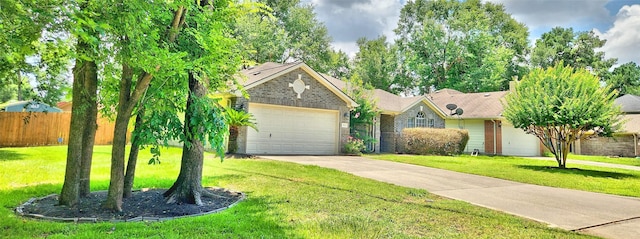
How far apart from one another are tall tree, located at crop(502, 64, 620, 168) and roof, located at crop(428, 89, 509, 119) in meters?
7.27

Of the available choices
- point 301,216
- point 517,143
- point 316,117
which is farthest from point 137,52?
point 517,143

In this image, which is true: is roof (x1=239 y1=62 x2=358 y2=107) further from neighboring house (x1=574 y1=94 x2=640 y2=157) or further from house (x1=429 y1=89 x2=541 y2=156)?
neighboring house (x1=574 y1=94 x2=640 y2=157)

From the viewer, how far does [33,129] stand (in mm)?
16641

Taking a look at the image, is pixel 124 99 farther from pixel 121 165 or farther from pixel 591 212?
pixel 591 212

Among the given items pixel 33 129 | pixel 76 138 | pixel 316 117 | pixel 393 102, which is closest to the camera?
pixel 76 138

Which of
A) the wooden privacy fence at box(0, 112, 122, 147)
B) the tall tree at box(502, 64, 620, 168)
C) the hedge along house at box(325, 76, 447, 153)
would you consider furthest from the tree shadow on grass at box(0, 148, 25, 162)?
the tall tree at box(502, 64, 620, 168)

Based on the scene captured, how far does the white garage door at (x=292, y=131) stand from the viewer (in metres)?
14.8

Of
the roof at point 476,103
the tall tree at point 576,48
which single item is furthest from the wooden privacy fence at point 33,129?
the tall tree at point 576,48

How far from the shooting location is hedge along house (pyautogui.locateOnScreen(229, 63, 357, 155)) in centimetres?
1459

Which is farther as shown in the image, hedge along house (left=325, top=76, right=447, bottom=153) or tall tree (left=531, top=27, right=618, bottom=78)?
tall tree (left=531, top=27, right=618, bottom=78)

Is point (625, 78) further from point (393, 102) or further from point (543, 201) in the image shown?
point (543, 201)

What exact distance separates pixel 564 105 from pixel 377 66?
2544 centimetres

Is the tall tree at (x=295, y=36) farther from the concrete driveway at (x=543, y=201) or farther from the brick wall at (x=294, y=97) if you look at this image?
the concrete driveway at (x=543, y=201)

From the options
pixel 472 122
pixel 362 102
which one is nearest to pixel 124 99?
pixel 362 102
